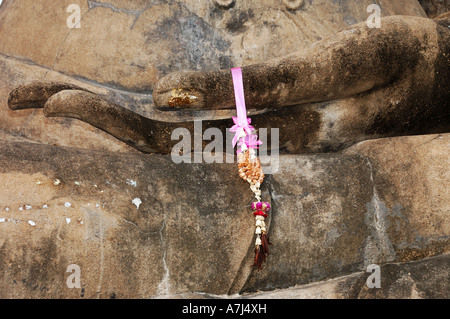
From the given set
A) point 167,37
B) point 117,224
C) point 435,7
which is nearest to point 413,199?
point 117,224

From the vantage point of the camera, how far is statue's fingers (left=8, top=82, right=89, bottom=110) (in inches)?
91.5

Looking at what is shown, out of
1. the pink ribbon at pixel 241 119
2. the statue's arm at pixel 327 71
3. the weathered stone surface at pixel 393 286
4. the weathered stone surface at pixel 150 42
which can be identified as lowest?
the weathered stone surface at pixel 393 286

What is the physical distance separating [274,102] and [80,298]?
2.79 ft

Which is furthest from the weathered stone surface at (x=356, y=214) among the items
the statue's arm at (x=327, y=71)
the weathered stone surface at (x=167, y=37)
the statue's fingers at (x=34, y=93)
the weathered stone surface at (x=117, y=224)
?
the statue's fingers at (x=34, y=93)

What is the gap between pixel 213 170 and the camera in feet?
6.57

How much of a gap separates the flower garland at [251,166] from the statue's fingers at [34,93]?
722mm

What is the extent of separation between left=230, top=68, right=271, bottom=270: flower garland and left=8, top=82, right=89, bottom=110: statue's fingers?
2.37 ft

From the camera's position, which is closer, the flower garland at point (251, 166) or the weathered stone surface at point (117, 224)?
the weathered stone surface at point (117, 224)

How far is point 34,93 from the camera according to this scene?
2.32 metres

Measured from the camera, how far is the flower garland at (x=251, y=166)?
1.88 metres

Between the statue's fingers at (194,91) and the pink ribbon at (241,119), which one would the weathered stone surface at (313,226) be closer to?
the pink ribbon at (241,119)

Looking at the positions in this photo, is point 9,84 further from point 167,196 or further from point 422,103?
point 422,103

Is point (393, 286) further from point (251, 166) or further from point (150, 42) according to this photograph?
point (150, 42)

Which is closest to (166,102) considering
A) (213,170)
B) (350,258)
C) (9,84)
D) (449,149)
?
(213,170)
